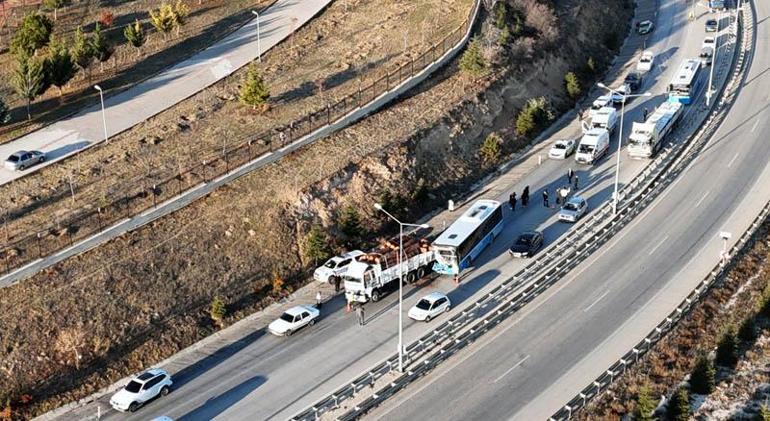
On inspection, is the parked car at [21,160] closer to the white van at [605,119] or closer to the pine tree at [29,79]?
the pine tree at [29,79]

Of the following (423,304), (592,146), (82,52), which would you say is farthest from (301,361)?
(82,52)

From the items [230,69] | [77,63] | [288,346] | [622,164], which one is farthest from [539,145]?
[77,63]

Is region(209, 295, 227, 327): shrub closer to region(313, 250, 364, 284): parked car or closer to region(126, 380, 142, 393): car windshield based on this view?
region(313, 250, 364, 284): parked car

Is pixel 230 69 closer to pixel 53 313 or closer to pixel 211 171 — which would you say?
pixel 211 171

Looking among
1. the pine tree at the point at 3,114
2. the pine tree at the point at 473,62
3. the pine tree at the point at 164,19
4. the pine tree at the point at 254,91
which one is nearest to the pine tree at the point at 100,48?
the pine tree at the point at 164,19

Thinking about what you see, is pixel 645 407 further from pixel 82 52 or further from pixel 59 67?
pixel 82 52
